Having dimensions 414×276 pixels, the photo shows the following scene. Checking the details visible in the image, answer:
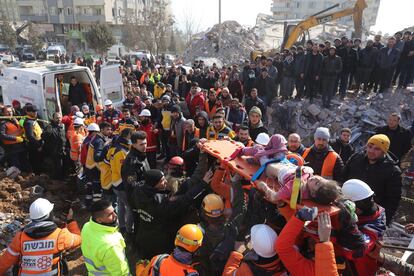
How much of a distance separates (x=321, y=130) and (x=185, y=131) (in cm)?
265

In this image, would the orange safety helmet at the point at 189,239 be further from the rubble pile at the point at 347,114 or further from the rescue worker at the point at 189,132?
the rubble pile at the point at 347,114

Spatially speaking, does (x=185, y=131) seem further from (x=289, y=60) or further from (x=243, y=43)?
(x=243, y=43)

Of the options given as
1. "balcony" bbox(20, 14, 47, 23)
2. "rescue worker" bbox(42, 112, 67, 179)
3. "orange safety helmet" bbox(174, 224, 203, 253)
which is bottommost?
"rescue worker" bbox(42, 112, 67, 179)

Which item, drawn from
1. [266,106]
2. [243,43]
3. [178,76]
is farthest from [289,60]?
[243,43]

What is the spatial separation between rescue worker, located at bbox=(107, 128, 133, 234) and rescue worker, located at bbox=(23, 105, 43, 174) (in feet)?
9.74

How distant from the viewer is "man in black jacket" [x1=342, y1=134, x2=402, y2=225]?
12.1 ft

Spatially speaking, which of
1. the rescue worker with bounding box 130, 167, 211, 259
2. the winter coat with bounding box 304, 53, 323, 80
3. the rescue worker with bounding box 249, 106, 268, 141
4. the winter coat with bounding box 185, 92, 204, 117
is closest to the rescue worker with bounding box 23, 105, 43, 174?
the winter coat with bounding box 185, 92, 204, 117

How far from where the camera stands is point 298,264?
2252 millimetres

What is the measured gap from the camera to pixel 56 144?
266 inches

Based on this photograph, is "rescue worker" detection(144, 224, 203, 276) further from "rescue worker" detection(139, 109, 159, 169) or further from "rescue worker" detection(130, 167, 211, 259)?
"rescue worker" detection(139, 109, 159, 169)

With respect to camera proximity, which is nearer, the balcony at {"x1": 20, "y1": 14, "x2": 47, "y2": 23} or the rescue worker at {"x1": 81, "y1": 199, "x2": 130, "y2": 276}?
the rescue worker at {"x1": 81, "y1": 199, "x2": 130, "y2": 276}

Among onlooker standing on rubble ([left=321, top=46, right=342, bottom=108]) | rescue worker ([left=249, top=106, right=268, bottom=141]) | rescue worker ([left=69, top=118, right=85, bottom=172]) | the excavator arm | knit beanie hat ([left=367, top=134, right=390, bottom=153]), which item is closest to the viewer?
knit beanie hat ([left=367, top=134, right=390, bottom=153])

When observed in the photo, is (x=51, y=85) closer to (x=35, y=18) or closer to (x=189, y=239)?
(x=189, y=239)

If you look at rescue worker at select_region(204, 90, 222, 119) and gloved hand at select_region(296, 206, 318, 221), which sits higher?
gloved hand at select_region(296, 206, 318, 221)
